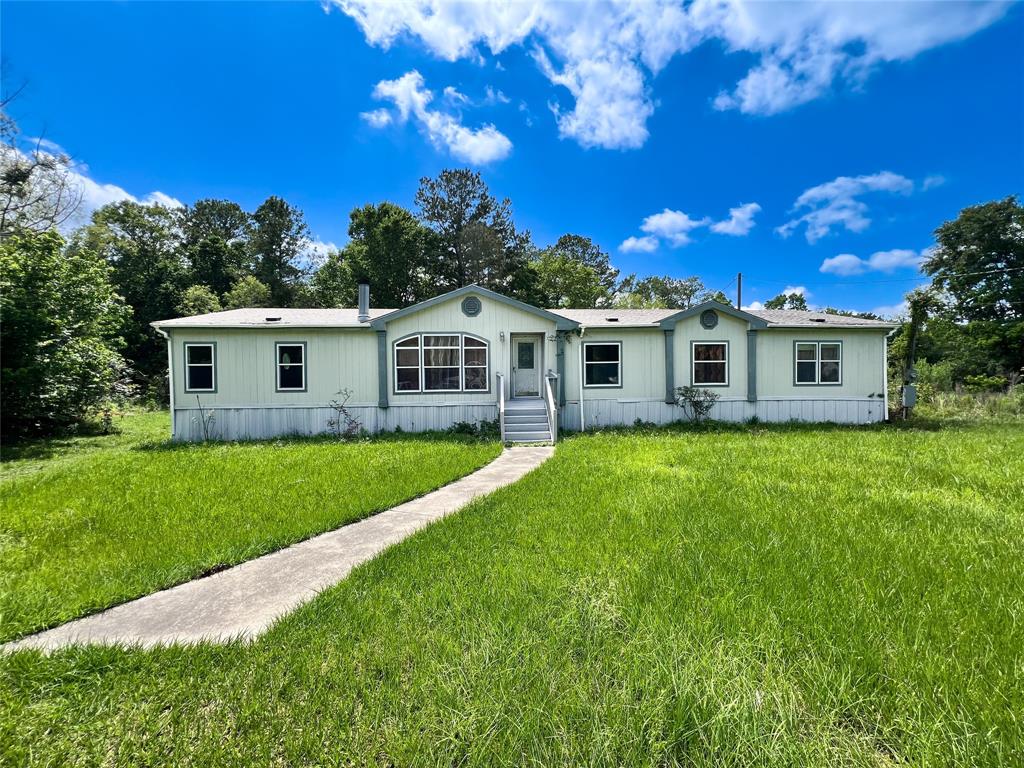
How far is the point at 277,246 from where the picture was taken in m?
32.5

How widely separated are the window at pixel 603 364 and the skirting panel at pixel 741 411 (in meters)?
0.60

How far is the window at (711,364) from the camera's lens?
12.6 m

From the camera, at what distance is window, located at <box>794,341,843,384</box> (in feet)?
41.7

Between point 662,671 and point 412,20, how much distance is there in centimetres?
1258

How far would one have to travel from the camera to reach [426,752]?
5.70 feet

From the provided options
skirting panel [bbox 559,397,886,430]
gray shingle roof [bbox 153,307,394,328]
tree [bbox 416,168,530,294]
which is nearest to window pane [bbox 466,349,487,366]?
skirting panel [bbox 559,397,886,430]

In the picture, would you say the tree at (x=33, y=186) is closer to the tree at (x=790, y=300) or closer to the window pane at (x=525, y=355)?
the window pane at (x=525, y=355)

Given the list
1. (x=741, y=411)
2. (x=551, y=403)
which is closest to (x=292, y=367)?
(x=551, y=403)

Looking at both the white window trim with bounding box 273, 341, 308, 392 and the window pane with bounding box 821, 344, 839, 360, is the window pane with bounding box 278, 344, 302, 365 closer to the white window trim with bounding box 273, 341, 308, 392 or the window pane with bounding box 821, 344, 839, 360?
the white window trim with bounding box 273, 341, 308, 392

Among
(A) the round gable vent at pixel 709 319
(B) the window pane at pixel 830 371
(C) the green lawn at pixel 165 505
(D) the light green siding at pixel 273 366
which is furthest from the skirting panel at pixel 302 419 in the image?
(B) the window pane at pixel 830 371

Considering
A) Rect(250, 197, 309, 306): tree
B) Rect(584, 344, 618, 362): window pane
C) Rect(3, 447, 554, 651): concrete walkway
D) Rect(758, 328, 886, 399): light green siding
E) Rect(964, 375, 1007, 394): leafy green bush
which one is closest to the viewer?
Rect(3, 447, 554, 651): concrete walkway

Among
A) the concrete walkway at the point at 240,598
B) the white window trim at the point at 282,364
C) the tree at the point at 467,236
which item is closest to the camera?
the concrete walkway at the point at 240,598

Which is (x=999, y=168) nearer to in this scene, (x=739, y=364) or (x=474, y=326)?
(x=739, y=364)

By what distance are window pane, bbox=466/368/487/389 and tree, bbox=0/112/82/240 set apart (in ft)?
44.2
